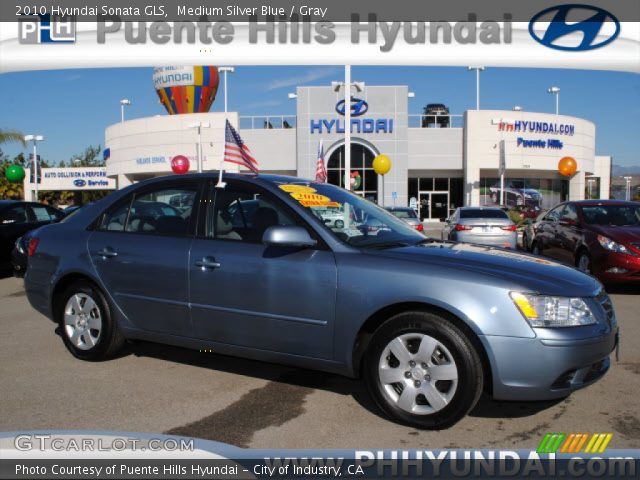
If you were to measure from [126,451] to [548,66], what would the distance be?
20.7 feet

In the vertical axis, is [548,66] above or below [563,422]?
above

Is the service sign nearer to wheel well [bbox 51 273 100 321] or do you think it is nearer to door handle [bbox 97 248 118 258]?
wheel well [bbox 51 273 100 321]

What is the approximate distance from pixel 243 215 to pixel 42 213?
946cm

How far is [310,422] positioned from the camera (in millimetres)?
3699

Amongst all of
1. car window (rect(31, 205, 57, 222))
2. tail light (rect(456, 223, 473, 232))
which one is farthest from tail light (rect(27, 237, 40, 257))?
tail light (rect(456, 223, 473, 232))

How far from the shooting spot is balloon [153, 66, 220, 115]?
38906 mm

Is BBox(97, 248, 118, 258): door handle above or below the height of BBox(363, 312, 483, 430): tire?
above

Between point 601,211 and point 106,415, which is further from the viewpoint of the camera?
point 601,211

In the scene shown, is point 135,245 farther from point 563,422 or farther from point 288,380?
point 563,422

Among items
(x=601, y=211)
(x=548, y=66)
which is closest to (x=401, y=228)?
(x=548, y=66)

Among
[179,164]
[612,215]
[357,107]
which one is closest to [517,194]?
[357,107]

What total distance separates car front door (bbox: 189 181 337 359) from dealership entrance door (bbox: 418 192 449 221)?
34545 mm

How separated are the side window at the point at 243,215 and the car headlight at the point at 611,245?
6460mm

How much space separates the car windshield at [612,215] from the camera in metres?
9.48
